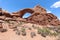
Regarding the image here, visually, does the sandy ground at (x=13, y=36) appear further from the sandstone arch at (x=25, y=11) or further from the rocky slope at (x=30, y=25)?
the sandstone arch at (x=25, y=11)

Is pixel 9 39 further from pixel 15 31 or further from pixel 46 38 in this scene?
pixel 46 38

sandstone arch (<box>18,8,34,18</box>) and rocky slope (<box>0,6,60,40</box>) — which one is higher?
sandstone arch (<box>18,8,34,18</box>)

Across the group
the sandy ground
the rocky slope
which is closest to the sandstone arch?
the rocky slope

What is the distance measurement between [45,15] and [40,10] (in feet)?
7.36

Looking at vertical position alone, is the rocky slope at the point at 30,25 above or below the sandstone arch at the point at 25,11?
below

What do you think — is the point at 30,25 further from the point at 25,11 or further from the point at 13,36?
the point at 25,11

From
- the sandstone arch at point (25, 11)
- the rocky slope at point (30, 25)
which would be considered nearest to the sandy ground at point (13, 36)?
the rocky slope at point (30, 25)

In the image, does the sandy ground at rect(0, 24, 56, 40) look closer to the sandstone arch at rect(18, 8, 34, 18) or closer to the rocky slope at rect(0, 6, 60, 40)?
the rocky slope at rect(0, 6, 60, 40)

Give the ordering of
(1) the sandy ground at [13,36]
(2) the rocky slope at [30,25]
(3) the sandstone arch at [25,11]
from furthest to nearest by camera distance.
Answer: (3) the sandstone arch at [25,11] → (2) the rocky slope at [30,25] → (1) the sandy ground at [13,36]

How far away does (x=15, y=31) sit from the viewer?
67.4 feet

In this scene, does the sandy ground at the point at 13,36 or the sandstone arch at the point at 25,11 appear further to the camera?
the sandstone arch at the point at 25,11

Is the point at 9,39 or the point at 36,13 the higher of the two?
the point at 36,13

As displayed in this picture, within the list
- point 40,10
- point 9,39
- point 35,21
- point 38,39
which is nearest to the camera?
point 9,39

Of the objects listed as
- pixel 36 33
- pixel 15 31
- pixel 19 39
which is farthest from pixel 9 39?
pixel 36 33
